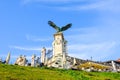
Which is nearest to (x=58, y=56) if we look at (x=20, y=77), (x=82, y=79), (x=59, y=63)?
(x=59, y=63)

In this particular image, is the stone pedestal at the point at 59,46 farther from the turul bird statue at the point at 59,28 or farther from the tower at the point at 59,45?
the turul bird statue at the point at 59,28

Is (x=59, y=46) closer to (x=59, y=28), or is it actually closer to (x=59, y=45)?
(x=59, y=45)

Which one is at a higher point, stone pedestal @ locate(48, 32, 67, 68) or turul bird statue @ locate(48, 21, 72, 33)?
turul bird statue @ locate(48, 21, 72, 33)

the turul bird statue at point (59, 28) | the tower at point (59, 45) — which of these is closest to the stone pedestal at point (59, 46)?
the tower at point (59, 45)

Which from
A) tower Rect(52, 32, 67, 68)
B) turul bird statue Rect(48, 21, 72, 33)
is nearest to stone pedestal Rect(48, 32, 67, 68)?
tower Rect(52, 32, 67, 68)

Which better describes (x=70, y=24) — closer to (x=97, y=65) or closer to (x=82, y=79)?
(x=97, y=65)

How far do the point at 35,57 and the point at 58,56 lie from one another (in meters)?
5.79

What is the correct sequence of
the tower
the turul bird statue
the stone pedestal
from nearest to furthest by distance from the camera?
the stone pedestal, the tower, the turul bird statue

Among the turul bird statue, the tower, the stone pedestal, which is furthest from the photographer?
the turul bird statue

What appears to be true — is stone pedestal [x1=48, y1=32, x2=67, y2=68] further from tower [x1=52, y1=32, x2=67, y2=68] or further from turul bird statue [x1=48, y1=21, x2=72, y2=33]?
turul bird statue [x1=48, y1=21, x2=72, y2=33]

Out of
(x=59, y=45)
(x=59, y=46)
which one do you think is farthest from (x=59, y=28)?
(x=59, y=46)

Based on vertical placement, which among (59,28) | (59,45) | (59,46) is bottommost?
(59,46)

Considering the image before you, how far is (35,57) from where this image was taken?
5569 cm

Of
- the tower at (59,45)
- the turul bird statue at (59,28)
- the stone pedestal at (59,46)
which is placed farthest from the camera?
the turul bird statue at (59,28)
